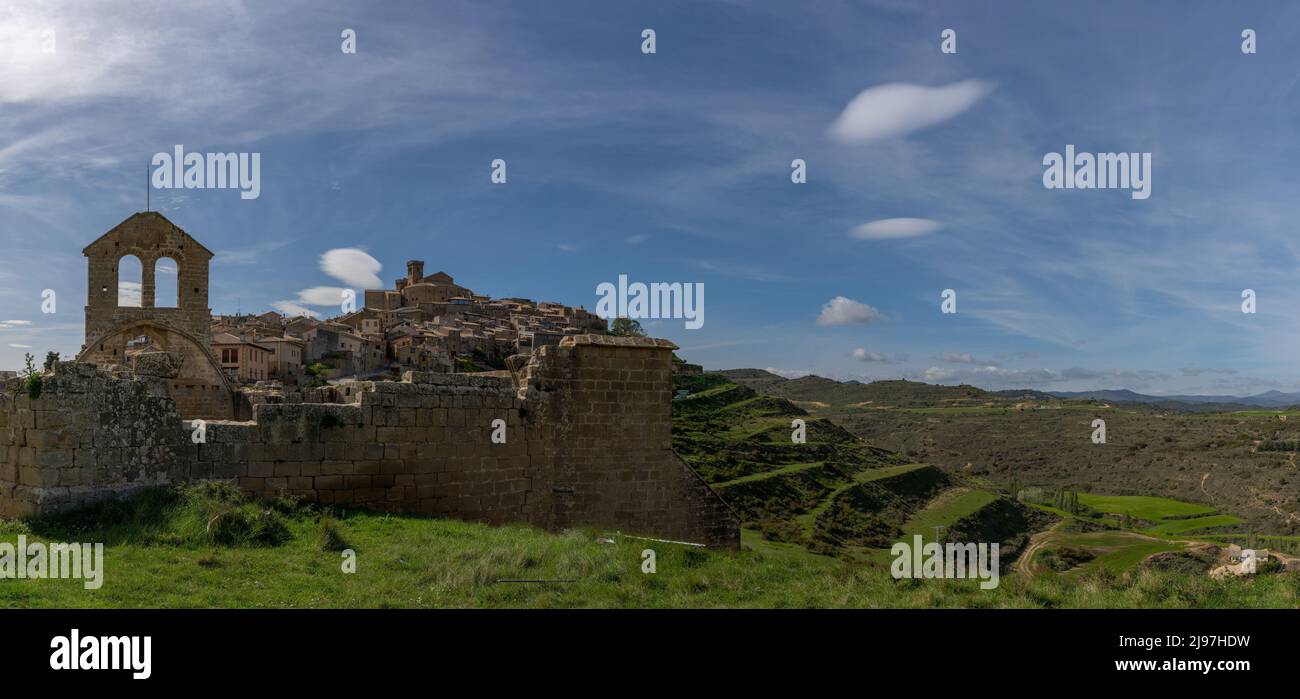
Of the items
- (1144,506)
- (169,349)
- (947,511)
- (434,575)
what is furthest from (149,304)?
(1144,506)

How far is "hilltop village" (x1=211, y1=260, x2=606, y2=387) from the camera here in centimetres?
6419

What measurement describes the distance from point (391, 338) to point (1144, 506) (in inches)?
2917

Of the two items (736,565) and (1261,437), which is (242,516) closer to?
(736,565)

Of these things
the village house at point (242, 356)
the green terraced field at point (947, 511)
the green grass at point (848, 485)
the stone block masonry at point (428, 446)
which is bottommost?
the green terraced field at point (947, 511)

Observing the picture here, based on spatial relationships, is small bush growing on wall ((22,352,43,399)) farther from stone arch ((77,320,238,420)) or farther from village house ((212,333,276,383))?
village house ((212,333,276,383))

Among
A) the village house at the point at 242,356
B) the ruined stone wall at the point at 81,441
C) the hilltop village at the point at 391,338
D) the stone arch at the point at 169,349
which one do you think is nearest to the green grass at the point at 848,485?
the hilltop village at the point at 391,338

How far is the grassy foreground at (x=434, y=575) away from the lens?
6676 millimetres

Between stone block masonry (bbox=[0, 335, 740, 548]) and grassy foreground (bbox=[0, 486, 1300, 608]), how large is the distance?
1.86ft

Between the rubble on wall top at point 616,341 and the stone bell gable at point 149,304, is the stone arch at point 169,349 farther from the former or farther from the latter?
the rubble on wall top at point 616,341

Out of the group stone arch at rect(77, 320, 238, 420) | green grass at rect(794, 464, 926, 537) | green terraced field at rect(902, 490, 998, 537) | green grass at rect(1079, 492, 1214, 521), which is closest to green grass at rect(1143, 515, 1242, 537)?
green grass at rect(1079, 492, 1214, 521)

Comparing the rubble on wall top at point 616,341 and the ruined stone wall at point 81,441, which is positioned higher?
the rubble on wall top at point 616,341

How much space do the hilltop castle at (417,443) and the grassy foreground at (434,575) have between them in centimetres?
57
